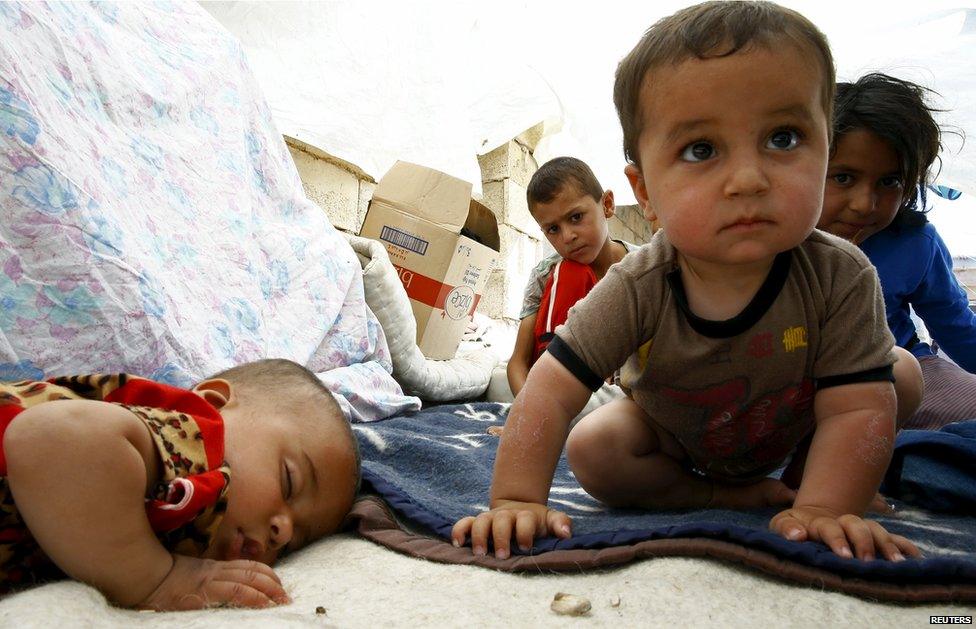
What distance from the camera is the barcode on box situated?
2557mm

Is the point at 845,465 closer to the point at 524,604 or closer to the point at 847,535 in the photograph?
the point at 847,535

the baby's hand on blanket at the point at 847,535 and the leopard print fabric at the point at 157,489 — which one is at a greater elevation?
the baby's hand on blanket at the point at 847,535

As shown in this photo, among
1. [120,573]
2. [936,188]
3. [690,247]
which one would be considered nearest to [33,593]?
[120,573]

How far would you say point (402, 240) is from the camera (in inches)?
101

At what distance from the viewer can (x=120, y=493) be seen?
64cm

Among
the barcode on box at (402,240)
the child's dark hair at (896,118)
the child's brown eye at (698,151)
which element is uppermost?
the child's dark hair at (896,118)

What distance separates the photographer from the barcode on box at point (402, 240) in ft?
8.39

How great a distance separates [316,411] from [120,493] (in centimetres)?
32

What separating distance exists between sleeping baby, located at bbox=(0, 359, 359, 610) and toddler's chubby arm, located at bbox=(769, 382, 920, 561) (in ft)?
1.89

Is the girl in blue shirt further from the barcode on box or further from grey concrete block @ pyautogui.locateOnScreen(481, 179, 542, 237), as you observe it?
grey concrete block @ pyautogui.locateOnScreen(481, 179, 542, 237)

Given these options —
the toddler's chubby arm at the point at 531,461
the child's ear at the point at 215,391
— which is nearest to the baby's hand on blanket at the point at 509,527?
the toddler's chubby arm at the point at 531,461

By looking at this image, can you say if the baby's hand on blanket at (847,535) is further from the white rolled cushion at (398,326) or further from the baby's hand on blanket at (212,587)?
the white rolled cushion at (398,326)

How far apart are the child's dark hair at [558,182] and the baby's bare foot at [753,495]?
1323 mm

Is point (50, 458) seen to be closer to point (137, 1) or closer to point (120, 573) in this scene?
point (120, 573)
